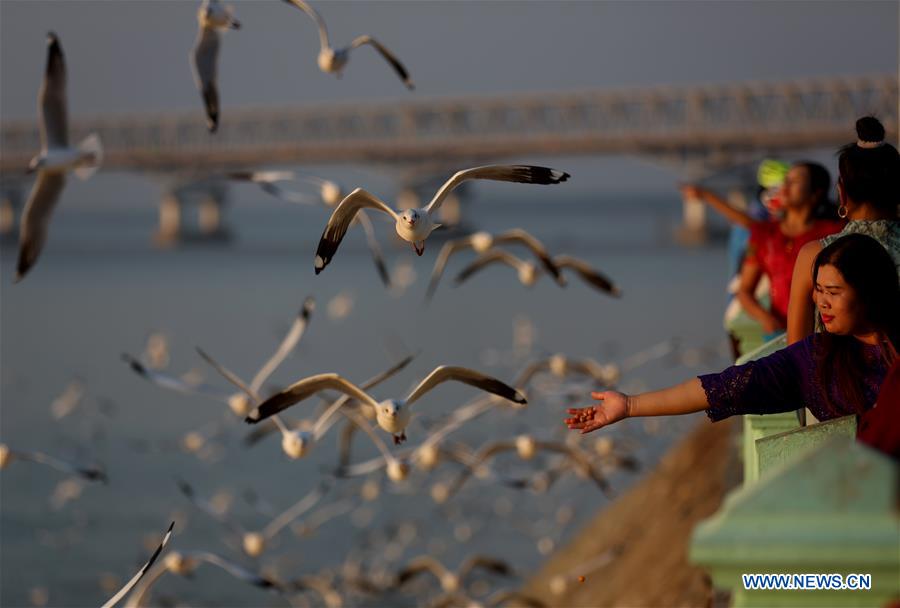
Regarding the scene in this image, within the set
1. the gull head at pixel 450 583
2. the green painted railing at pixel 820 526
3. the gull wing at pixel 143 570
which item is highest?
the green painted railing at pixel 820 526

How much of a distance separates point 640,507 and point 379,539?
580cm

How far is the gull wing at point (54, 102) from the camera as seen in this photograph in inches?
440

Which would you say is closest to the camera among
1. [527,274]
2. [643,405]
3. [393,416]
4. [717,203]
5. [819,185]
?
[643,405]

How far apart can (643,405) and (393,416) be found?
4.69 meters

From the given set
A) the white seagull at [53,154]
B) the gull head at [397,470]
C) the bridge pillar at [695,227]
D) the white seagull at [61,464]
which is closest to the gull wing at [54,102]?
the white seagull at [53,154]

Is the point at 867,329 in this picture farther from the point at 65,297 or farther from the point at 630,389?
the point at 65,297

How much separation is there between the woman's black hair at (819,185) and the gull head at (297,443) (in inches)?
190

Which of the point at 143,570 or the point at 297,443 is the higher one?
the point at 143,570

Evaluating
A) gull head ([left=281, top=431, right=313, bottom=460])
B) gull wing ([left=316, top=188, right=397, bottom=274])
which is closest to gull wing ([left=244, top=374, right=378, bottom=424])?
gull wing ([left=316, top=188, right=397, bottom=274])

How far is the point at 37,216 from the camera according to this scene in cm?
1120

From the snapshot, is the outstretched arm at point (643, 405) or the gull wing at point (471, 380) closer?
the outstretched arm at point (643, 405)

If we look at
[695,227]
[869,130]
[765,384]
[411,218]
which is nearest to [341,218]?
[411,218]

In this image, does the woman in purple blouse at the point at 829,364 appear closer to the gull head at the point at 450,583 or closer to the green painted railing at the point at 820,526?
the green painted railing at the point at 820,526

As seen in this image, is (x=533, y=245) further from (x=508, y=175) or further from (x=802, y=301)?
(x=802, y=301)
